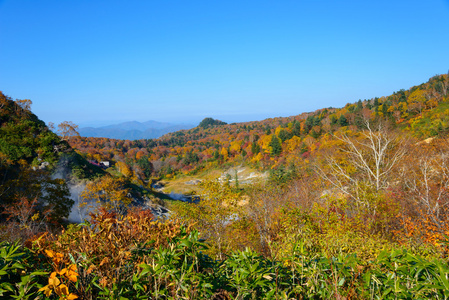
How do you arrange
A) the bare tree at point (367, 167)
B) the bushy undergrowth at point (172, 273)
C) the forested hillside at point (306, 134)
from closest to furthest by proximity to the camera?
the bushy undergrowth at point (172, 273) < the bare tree at point (367, 167) < the forested hillside at point (306, 134)

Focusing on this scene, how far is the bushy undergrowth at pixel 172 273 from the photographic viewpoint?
181cm

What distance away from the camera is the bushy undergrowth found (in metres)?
1.81

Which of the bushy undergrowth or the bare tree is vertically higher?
the bushy undergrowth

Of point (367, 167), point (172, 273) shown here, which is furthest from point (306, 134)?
point (172, 273)

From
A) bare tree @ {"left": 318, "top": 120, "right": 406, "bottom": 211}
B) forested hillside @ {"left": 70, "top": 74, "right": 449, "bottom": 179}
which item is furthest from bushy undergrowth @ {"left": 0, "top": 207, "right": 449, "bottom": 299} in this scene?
forested hillside @ {"left": 70, "top": 74, "right": 449, "bottom": 179}

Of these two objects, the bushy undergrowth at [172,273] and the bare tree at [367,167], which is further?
the bare tree at [367,167]

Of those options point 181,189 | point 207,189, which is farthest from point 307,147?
point 207,189

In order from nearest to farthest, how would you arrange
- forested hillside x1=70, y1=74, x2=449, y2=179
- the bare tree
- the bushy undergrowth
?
the bushy undergrowth
the bare tree
forested hillside x1=70, y1=74, x2=449, y2=179

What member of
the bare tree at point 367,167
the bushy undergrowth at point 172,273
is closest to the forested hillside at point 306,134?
the bare tree at point 367,167

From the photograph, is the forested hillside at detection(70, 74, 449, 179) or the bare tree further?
the forested hillside at detection(70, 74, 449, 179)

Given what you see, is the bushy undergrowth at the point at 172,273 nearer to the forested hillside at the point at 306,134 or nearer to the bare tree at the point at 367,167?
the bare tree at the point at 367,167

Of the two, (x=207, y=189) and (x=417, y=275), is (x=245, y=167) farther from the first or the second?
(x=417, y=275)

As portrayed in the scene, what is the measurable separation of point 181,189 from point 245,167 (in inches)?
791

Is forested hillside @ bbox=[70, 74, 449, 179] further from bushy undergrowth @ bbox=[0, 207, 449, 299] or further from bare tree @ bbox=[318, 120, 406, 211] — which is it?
bushy undergrowth @ bbox=[0, 207, 449, 299]
